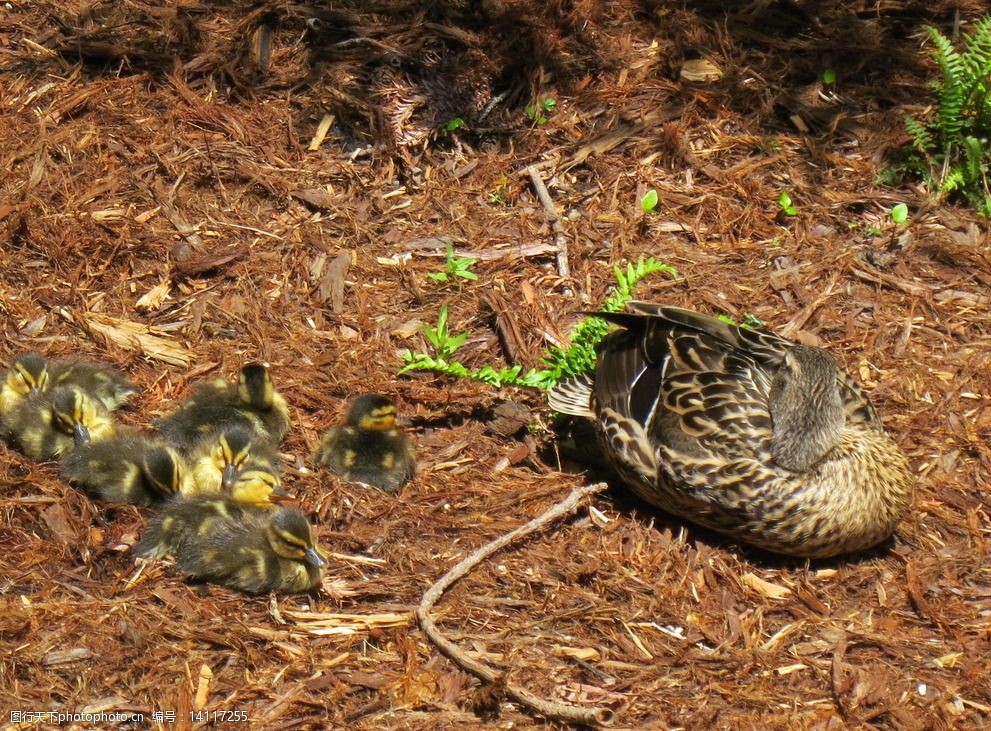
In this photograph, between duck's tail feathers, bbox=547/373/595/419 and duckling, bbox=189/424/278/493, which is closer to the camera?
duckling, bbox=189/424/278/493

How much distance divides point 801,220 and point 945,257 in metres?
0.86

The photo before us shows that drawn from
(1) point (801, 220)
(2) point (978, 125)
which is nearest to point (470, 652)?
(1) point (801, 220)

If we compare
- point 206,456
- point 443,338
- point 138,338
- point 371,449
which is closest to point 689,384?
point 443,338

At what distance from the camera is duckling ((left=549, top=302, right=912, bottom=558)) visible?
5172 mm

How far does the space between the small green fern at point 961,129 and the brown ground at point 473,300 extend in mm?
177

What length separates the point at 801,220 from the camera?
7.16 metres

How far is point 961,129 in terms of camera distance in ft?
23.6

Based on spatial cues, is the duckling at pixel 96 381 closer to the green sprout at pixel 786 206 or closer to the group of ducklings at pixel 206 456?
the group of ducklings at pixel 206 456

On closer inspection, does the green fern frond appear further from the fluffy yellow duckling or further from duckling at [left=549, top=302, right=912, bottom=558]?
the fluffy yellow duckling

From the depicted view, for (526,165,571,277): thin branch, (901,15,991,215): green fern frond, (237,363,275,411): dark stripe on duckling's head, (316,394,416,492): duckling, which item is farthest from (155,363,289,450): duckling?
(901,15,991,215): green fern frond

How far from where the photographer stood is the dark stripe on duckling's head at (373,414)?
5.59m

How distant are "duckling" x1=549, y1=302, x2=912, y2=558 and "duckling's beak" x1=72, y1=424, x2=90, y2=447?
2.40 m

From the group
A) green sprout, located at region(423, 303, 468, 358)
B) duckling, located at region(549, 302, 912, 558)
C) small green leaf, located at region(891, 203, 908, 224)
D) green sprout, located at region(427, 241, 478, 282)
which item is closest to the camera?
duckling, located at region(549, 302, 912, 558)

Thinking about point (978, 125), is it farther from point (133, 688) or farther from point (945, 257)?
point (133, 688)
